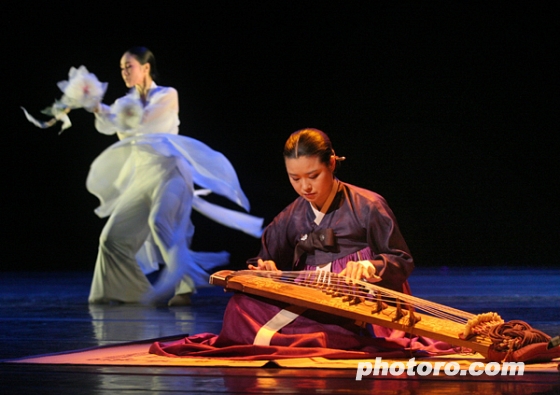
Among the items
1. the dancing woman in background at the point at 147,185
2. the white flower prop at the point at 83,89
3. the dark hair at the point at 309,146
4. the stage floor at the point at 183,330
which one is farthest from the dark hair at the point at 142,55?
the dark hair at the point at 309,146

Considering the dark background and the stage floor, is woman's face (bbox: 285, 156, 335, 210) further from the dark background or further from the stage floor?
the dark background

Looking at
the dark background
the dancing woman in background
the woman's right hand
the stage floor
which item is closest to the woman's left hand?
the woman's right hand

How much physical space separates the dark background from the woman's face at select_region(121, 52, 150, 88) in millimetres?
1945

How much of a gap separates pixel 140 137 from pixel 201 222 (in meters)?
2.76

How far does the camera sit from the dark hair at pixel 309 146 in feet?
10.6

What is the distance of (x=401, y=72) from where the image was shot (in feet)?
26.1

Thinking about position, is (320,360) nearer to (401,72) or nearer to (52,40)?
(401,72)

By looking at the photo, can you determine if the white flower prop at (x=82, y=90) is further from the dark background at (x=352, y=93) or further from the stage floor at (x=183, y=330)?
the dark background at (x=352, y=93)

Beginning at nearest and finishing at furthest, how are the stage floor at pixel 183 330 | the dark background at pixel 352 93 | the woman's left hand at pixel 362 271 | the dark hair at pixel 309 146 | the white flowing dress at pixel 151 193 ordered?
the stage floor at pixel 183 330 < the woman's left hand at pixel 362 271 < the dark hair at pixel 309 146 < the white flowing dress at pixel 151 193 < the dark background at pixel 352 93

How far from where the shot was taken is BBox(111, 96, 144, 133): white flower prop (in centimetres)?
649

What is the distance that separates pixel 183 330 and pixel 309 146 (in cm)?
143

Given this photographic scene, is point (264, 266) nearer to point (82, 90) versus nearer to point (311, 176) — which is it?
point (311, 176)

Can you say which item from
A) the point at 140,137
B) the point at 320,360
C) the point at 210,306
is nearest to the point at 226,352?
the point at 320,360

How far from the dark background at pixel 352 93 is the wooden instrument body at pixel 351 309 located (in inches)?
201
